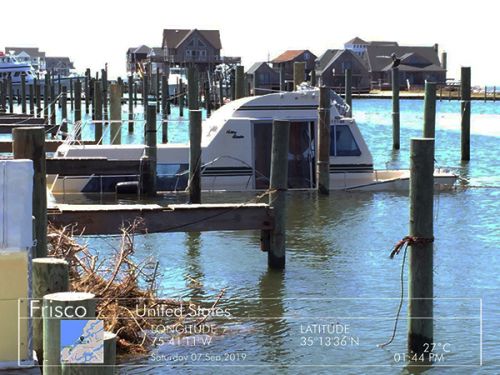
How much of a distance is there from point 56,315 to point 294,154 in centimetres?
1758

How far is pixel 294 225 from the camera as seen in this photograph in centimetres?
1988

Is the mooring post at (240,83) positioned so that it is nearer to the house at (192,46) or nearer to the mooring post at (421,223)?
the mooring post at (421,223)

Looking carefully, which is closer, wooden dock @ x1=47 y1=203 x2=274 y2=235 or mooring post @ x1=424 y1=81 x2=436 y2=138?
wooden dock @ x1=47 y1=203 x2=274 y2=235

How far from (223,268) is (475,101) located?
119 metres

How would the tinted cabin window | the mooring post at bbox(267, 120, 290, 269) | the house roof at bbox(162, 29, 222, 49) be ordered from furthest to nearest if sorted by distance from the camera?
the house roof at bbox(162, 29, 222, 49) → the tinted cabin window → the mooring post at bbox(267, 120, 290, 269)

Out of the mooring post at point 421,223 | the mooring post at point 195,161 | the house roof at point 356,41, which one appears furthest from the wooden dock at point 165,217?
the house roof at point 356,41

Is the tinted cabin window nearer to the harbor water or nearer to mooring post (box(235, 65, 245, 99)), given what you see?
the harbor water

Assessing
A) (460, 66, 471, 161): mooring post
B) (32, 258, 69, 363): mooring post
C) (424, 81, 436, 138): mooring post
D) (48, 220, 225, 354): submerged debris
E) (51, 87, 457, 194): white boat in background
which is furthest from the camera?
(460, 66, 471, 161): mooring post

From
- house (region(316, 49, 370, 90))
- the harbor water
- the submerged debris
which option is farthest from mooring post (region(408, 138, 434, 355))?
house (region(316, 49, 370, 90))

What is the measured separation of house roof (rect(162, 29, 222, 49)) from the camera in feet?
383

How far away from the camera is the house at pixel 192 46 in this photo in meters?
113

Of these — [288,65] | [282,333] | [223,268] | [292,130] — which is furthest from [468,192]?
[288,65]

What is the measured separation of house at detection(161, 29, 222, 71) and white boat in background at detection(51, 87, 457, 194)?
8852 centimetres

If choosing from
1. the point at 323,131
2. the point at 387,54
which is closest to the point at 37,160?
the point at 323,131
